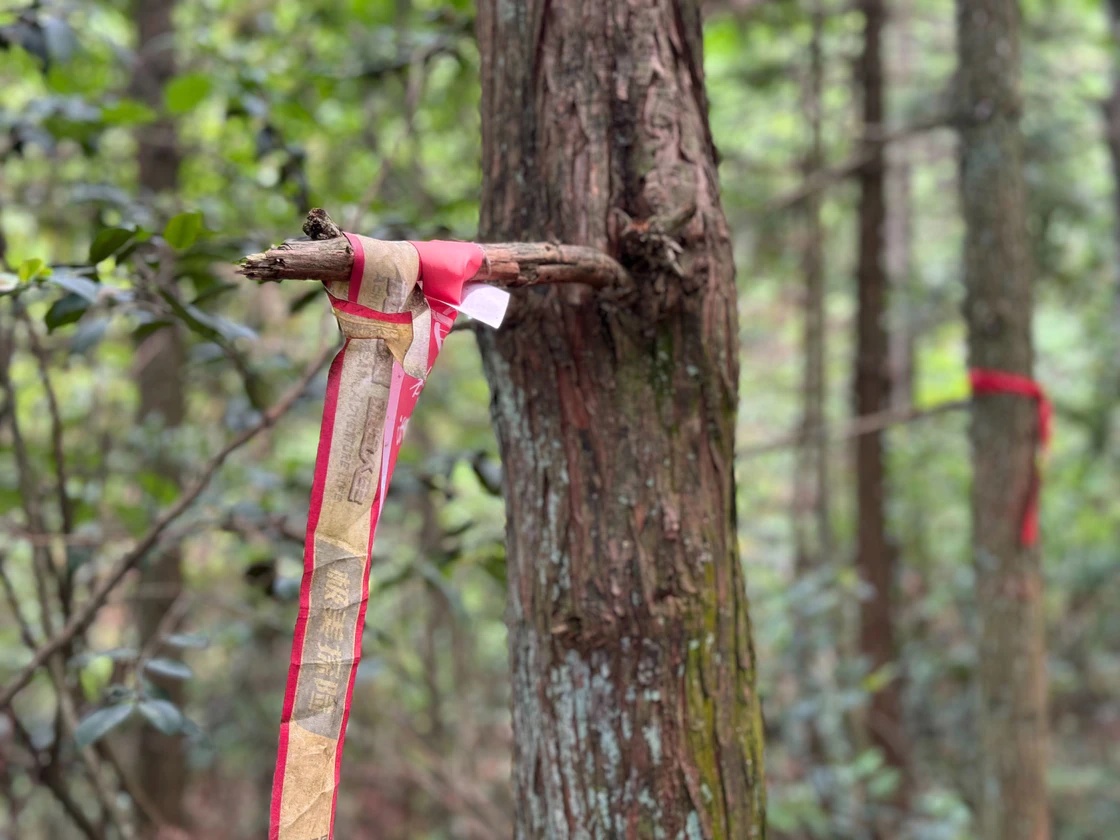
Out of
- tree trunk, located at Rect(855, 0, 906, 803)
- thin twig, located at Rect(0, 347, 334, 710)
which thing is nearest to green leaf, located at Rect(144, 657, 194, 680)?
thin twig, located at Rect(0, 347, 334, 710)

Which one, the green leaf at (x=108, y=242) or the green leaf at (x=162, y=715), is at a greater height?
the green leaf at (x=108, y=242)

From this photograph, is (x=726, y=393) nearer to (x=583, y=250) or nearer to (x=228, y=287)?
(x=583, y=250)

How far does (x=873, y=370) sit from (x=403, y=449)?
246 cm

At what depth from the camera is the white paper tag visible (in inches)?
41.3

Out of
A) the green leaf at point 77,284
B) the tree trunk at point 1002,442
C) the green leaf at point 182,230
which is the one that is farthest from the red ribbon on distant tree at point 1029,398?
the green leaf at point 77,284

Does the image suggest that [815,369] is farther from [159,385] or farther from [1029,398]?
[159,385]

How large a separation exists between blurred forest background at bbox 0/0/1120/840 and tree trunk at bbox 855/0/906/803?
9cm

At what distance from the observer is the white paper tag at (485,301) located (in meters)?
1.05

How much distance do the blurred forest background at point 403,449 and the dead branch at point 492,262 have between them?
54cm

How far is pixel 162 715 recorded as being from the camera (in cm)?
152

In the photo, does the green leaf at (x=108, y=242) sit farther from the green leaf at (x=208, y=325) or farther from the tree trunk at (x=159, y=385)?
the tree trunk at (x=159, y=385)

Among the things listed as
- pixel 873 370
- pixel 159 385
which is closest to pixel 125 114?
pixel 159 385

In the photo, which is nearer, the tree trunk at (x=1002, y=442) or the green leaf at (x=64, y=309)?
the green leaf at (x=64, y=309)

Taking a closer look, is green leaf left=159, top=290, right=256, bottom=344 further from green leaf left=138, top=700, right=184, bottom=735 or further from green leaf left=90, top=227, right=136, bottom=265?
green leaf left=138, top=700, right=184, bottom=735
